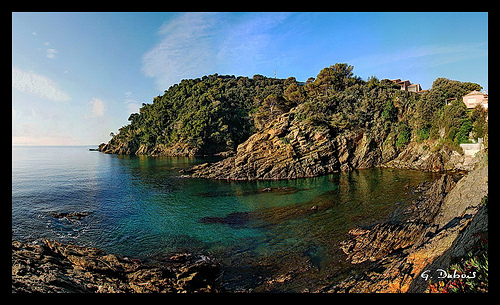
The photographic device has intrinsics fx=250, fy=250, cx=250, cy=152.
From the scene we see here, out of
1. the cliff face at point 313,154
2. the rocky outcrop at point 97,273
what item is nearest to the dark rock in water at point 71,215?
the rocky outcrop at point 97,273

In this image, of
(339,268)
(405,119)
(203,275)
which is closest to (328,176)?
(405,119)

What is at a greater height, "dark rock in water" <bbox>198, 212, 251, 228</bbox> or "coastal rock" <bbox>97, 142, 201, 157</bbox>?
"coastal rock" <bbox>97, 142, 201, 157</bbox>

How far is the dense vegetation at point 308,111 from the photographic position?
44.3 metres

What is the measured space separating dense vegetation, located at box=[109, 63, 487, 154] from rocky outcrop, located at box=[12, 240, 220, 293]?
3981 centimetres

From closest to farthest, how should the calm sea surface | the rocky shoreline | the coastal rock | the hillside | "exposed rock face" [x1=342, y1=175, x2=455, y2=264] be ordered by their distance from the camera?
the rocky shoreline < "exposed rock face" [x1=342, y1=175, x2=455, y2=264] < the calm sea surface < the hillside < the coastal rock

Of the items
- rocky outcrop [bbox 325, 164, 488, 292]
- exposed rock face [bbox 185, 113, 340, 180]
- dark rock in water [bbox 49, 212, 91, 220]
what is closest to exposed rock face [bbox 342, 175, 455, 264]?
rocky outcrop [bbox 325, 164, 488, 292]

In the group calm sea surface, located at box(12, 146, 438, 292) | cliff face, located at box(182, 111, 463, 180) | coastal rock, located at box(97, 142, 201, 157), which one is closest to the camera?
calm sea surface, located at box(12, 146, 438, 292)

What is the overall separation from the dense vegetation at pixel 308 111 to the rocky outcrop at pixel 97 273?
39.8m

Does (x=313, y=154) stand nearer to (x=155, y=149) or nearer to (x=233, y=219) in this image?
(x=233, y=219)

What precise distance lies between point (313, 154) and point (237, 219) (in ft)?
86.4

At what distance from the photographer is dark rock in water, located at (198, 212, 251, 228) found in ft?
64.9

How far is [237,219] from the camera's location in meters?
20.9

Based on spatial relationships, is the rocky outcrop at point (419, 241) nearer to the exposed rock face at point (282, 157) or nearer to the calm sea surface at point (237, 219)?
the calm sea surface at point (237, 219)

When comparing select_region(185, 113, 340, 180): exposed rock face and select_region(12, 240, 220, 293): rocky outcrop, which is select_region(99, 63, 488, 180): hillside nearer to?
select_region(185, 113, 340, 180): exposed rock face
